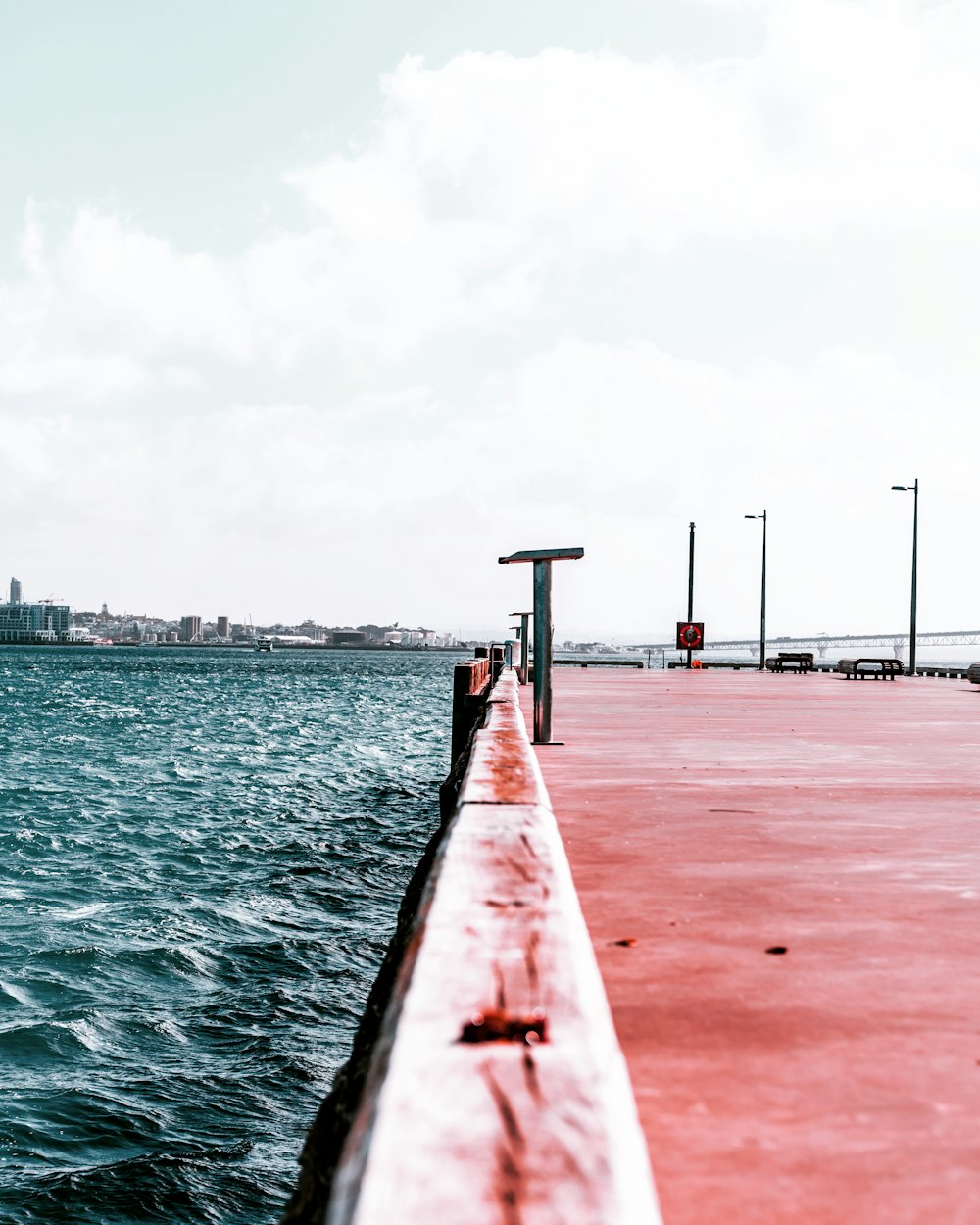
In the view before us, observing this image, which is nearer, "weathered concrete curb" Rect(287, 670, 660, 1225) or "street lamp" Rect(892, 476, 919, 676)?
"weathered concrete curb" Rect(287, 670, 660, 1225)

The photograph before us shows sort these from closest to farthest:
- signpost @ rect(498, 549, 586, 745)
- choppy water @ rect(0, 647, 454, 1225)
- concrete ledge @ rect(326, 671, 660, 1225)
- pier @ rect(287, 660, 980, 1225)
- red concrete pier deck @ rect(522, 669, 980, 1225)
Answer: concrete ledge @ rect(326, 671, 660, 1225) < pier @ rect(287, 660, 980, 1225) < red concrete pier deck @ rect(522, 669, 980, 1225) < choppy water @ rect(0, 647, 454, 1225) < signpost @ rect(498, 549, 586, 745)

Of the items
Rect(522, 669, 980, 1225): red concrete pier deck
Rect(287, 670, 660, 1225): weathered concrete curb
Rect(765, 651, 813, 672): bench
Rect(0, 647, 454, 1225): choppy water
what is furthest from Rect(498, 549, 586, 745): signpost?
Rect(765, 651, 813, 672): bench

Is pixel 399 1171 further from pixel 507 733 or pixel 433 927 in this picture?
pixel 507 733

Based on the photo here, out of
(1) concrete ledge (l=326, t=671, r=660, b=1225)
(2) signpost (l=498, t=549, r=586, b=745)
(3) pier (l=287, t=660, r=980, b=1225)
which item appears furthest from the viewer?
(2) signpost (l=498, t=549, r=586, b=745)

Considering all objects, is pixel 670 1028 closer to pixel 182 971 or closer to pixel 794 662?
pixel 182 971

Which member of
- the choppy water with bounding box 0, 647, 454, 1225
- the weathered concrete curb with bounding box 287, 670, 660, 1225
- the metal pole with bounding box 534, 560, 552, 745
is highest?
the metal pole with bounding box 534, 560, 552, 745

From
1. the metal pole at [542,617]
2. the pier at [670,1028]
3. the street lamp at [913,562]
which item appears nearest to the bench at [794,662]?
the street lamp at [913,562]

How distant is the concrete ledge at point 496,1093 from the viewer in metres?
1.18

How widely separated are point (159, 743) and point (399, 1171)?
37.8 meters

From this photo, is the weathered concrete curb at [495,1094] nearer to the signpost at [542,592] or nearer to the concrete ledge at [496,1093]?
the concrete ledge at [496,1093]

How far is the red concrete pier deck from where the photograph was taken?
186cm

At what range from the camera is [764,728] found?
38.8 ft

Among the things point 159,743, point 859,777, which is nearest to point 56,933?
point 859,777

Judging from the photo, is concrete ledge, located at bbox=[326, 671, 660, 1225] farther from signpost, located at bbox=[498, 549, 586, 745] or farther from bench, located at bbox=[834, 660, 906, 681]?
bench, located at bbox=[834, 660, 906, 681]
